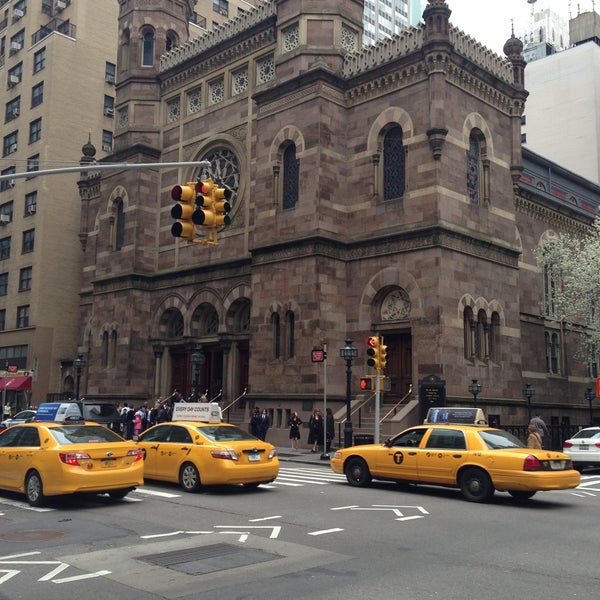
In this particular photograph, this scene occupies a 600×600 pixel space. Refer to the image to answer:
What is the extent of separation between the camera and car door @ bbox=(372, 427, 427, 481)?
15.6 m

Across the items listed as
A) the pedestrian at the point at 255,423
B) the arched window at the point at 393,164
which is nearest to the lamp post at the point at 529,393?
the arched window at the point at 393,164

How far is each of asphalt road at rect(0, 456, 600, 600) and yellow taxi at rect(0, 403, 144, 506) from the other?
1.31 feet

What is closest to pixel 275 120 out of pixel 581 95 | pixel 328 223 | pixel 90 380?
pixel 328 223

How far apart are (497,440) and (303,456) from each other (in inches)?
472

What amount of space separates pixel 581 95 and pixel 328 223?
1836 inches

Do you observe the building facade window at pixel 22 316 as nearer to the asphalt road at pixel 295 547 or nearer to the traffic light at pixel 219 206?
the asphalt road at pixel 295 547

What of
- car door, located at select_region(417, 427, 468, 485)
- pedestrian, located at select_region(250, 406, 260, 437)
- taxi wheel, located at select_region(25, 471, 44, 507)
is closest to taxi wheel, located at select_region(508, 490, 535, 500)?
car door, located at select_region(417, 427, 468, 485)

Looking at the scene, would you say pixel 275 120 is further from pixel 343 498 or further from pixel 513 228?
pixel 343 498

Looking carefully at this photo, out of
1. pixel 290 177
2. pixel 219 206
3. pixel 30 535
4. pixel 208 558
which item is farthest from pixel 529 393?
pixel 30 535

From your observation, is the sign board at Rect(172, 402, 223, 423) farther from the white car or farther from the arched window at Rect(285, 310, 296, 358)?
the white car

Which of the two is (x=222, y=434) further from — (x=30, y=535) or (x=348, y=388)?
(x=348, y=388)

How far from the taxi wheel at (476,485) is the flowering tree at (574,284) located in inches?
776

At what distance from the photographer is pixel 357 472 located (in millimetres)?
16859

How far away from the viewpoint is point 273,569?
8703 millimetres
